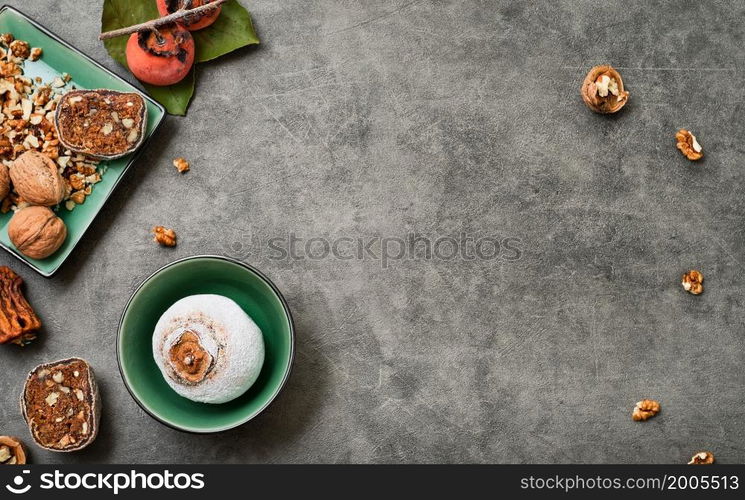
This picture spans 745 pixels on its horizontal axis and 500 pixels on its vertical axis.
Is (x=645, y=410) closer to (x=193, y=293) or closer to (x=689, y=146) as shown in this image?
(x=689, y=146)

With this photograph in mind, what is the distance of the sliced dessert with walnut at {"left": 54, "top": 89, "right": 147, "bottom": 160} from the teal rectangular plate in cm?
2

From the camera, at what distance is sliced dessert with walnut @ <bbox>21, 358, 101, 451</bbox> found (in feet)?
4.03

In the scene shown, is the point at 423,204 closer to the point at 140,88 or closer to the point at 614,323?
the point at 614,323

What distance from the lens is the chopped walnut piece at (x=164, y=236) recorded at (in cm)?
129

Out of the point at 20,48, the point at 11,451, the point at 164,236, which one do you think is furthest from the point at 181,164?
the point at 11,451

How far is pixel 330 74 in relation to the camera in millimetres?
1342

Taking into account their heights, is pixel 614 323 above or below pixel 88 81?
below

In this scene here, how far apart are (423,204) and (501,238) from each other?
0.16 metres

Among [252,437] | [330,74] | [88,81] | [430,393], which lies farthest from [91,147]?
[430,393]

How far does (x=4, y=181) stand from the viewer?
1221 mm

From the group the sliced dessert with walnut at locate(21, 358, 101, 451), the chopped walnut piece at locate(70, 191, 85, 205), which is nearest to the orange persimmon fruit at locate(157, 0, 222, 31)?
the chopped walnut piece at locate(70, 191, 85, 205)

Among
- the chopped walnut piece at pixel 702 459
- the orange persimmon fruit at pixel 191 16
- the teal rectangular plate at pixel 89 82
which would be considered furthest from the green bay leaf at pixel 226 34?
the chopped walnut piece at pixel 702 459

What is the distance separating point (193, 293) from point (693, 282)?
3.03 feet

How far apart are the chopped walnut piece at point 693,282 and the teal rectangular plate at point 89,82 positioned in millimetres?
1014
